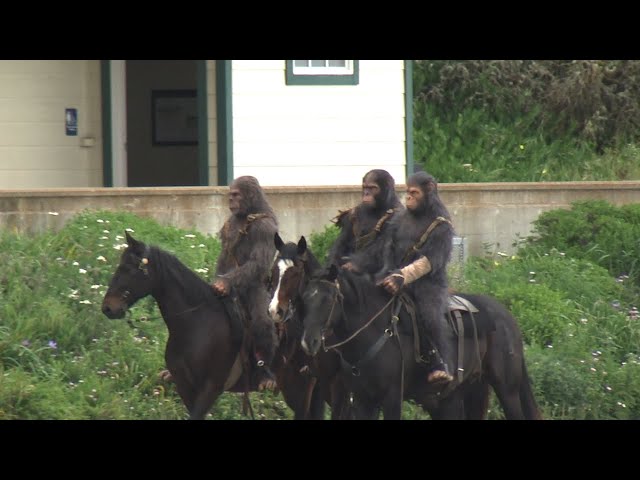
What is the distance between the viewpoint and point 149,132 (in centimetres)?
2314

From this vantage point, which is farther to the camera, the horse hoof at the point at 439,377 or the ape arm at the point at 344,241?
the ape arm at the point at 344,241

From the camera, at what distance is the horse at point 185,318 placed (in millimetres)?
12195

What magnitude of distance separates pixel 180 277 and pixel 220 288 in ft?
1.21

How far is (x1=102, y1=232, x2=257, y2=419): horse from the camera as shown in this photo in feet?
40.0

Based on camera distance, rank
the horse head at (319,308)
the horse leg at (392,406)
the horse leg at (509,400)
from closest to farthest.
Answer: the horse head at (319,308) → the horse leg at (392,406) → the horse leg at (509,400)

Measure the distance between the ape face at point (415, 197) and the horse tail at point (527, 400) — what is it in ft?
5.58

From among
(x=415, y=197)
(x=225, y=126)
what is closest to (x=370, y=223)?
(x=415, y=197)

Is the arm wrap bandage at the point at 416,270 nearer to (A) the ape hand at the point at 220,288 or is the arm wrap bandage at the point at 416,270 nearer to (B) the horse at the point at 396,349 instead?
(B) the horse at the point at 396,349

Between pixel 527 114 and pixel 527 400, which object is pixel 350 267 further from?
pixel 527 114

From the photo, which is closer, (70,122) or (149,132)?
(70,122)

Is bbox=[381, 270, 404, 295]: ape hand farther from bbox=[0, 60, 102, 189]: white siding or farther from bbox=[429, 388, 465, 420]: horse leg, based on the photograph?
bbox=[0, 60, 102, 189]: white siding

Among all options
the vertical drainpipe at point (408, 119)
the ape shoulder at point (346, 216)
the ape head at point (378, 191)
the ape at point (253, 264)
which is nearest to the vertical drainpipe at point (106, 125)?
the vertical drainpipe at point (408, 119)

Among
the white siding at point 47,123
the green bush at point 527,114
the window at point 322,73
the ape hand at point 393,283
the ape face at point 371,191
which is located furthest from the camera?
the green bush at point 527,114

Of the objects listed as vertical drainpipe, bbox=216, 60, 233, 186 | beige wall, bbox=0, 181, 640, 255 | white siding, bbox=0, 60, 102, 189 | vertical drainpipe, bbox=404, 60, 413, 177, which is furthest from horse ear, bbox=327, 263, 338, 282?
white siding, bbox=0, 60, 102, 189
